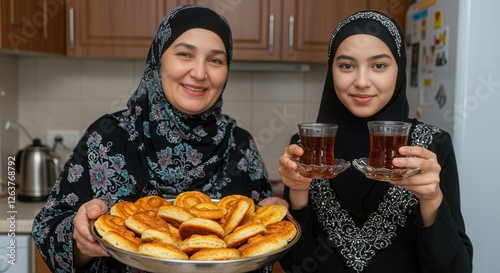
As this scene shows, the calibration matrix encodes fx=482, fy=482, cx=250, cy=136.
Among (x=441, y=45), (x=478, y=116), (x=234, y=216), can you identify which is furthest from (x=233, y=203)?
(x=441, y=45)

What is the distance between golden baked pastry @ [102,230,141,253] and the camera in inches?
36.2

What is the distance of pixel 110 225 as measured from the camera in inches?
38.8

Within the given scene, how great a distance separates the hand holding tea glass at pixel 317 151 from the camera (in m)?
1.04

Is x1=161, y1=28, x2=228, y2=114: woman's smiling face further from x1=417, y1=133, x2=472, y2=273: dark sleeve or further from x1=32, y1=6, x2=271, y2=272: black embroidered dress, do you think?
x1=417, y1=133, x2=472, y2=273: dark sleeve

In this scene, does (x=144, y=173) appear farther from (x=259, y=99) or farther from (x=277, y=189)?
(x=259, y=99)

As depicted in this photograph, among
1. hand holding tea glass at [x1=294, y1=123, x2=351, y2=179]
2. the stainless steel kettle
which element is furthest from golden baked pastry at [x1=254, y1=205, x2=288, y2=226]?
the stainless steel kettle

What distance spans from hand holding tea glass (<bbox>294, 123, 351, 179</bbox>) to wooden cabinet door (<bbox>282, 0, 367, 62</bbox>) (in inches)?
48.8

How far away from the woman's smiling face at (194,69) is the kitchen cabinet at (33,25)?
30.4 inches

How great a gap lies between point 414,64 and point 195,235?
1.53 meters

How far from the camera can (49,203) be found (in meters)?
1.32

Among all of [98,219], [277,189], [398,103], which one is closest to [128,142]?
[98,219]

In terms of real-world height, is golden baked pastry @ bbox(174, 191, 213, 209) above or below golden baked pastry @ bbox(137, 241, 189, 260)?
above

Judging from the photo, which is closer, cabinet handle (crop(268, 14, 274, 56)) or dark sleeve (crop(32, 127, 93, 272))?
dark sleeve (crop(32, 127, 93, 272))

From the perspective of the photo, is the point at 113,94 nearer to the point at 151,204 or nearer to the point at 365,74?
the point at 151,204
